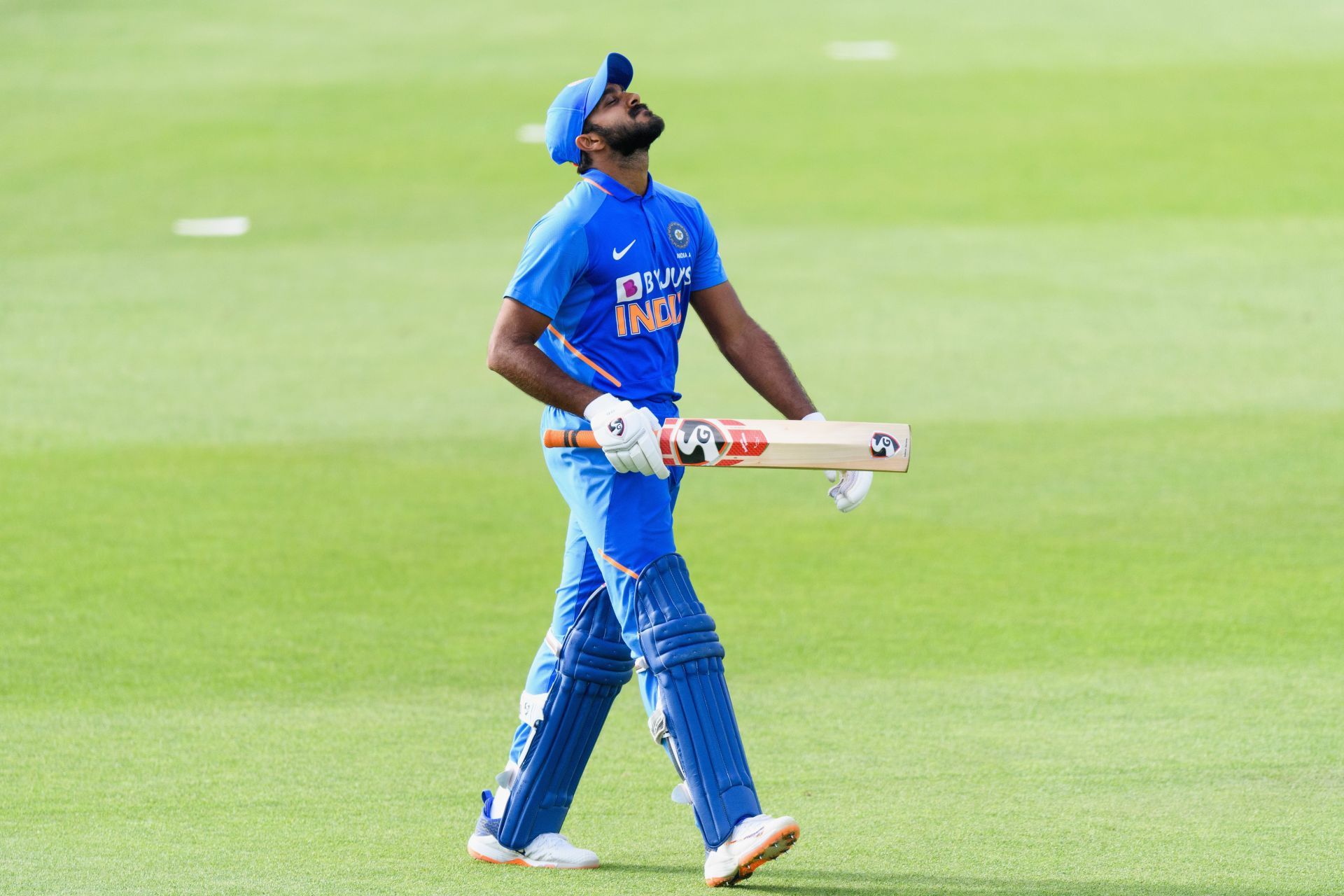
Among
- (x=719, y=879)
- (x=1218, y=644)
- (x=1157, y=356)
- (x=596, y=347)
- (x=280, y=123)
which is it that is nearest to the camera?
(x=719, y=879)

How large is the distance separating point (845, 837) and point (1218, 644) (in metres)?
2.69

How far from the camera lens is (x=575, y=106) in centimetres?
521

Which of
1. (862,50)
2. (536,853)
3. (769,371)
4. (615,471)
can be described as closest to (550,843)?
(536,853)

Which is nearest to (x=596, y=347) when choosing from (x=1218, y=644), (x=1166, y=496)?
(x=1218, y=644)

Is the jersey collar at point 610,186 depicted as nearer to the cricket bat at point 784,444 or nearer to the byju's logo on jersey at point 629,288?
the byju's logo on jersey at point 629,288

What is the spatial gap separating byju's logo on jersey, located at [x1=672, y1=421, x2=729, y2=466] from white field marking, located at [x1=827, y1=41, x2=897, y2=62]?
1797 cm

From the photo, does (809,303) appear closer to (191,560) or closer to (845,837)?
(191,560)

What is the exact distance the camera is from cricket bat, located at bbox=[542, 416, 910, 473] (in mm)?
4922

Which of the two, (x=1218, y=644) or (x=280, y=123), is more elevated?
(x=280, y=123)

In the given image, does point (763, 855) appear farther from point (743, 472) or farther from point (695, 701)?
point (743, 472)

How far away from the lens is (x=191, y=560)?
8820 mm

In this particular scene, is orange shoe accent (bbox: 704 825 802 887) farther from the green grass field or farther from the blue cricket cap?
the blue cricket cap

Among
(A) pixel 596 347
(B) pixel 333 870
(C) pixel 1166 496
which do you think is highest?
(A) pixel 596 347

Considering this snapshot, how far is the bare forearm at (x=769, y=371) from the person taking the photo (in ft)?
18.0
